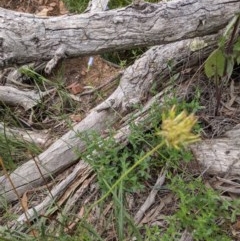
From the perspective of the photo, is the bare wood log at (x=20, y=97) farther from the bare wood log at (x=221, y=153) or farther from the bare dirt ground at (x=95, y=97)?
the bare wood log at (x=221, y=153)

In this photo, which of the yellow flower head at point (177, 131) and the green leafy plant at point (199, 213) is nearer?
the yellow flower head at point (177, 131)

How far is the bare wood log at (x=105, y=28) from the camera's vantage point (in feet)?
8.53

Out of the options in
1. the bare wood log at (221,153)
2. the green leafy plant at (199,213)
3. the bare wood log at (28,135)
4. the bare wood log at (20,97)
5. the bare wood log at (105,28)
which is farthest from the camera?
the bare wood log at (20,97)

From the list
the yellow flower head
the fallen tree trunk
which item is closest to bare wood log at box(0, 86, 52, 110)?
the fallen tree trunk

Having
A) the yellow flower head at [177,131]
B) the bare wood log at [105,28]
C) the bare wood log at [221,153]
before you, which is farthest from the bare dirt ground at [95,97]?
the yellow flower head at [177,131]

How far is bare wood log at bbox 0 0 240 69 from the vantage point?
260cm

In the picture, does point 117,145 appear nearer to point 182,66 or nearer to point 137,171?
point 137,171

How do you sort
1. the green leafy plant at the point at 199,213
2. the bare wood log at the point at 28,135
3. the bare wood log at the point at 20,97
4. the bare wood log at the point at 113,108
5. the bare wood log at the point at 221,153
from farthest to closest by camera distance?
the bare wood log at the point at 20,97 → the bare wood log at the point at 28,135 → the bare wood log at the point at 113,108 → the bare wood log at the point at 221,153 → the green leafy plant at the point at 199,213

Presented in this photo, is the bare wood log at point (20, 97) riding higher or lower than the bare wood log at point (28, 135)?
higher

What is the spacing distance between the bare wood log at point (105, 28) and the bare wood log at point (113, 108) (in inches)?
12.3

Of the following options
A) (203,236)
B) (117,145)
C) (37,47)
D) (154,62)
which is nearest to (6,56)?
(37,47)

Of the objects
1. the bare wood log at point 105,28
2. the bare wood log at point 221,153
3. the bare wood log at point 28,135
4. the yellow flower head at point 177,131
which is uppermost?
the yellow flower head at point 177,131

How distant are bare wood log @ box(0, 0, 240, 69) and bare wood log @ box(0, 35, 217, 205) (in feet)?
1.03

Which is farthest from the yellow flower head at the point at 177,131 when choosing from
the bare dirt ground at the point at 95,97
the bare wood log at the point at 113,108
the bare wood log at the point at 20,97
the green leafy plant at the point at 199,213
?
the bare wood log at the point at 20,97
